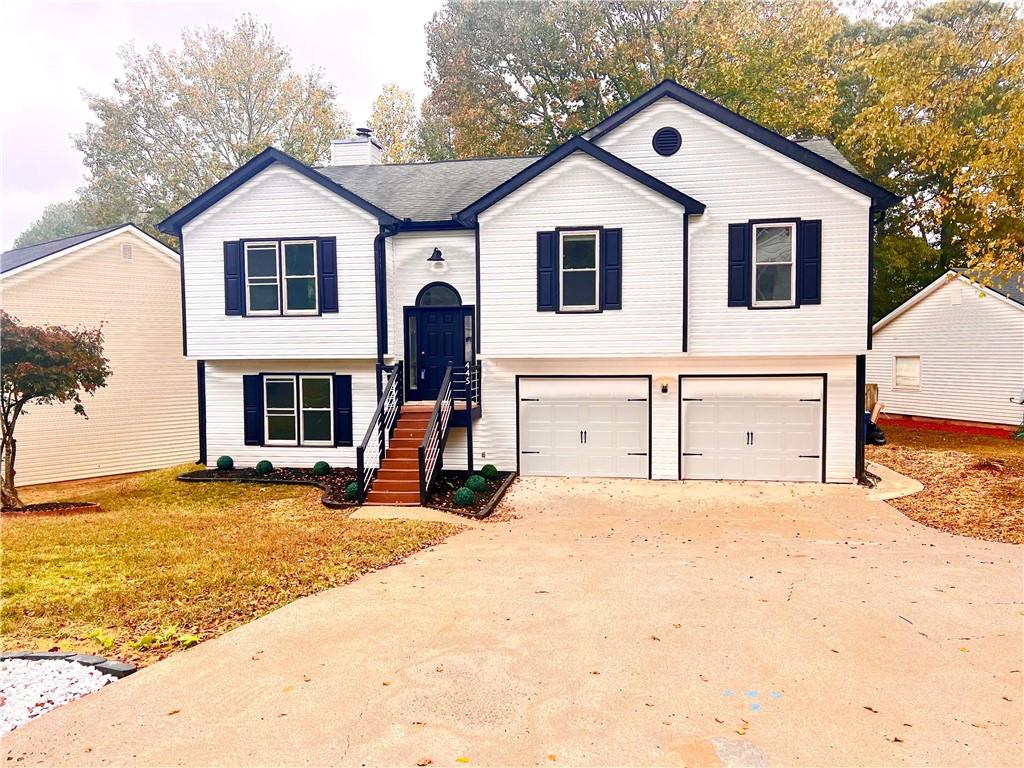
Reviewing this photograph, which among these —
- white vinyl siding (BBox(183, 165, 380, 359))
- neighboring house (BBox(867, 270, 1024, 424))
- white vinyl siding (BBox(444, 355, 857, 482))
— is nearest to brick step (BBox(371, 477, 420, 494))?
white vinyl siding (BBox(444, 355, 857, 482))

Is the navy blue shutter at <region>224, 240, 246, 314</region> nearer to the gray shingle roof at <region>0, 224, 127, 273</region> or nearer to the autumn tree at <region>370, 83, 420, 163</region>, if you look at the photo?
the gray shingle roof at <region>0, 224, 127, 273</region>

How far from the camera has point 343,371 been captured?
16.8m

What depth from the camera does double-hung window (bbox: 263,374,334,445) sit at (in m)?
17.1

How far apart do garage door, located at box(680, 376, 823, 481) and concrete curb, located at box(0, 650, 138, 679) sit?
1220 cm

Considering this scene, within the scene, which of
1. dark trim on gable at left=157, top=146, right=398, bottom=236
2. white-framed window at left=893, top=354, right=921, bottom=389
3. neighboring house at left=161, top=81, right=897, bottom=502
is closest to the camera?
neighboring house at left=161, top=81, right=897, bottom=502

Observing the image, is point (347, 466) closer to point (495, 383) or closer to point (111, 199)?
point (495, 383)

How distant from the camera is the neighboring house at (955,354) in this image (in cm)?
2219

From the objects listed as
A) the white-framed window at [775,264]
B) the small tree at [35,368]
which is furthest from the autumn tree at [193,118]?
the white-framed window at [775,264]

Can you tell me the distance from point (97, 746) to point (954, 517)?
13034 mm

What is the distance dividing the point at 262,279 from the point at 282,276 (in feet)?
1.72

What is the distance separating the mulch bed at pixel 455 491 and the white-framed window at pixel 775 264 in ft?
22.6

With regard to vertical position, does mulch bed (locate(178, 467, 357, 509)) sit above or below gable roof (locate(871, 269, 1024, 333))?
below

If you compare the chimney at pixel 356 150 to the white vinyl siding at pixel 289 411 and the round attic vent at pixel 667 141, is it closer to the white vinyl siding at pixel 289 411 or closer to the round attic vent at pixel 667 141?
the white vinyl siding at pixel 289 411

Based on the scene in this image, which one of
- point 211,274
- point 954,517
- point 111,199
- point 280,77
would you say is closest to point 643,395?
point 954,517
